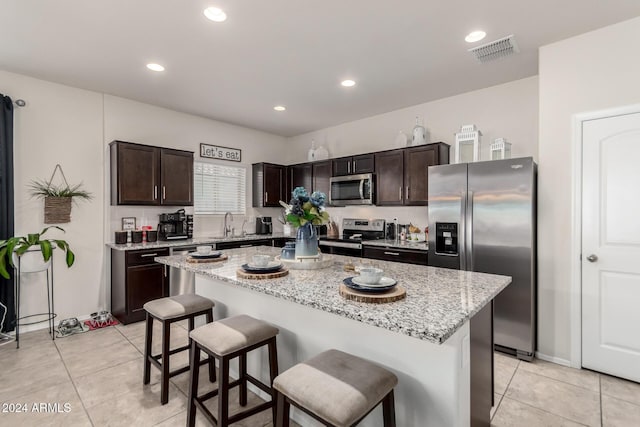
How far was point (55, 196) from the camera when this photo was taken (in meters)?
3.55

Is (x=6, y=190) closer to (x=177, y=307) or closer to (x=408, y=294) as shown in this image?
(x=177, y=307)

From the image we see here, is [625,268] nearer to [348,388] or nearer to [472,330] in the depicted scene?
[472,330]

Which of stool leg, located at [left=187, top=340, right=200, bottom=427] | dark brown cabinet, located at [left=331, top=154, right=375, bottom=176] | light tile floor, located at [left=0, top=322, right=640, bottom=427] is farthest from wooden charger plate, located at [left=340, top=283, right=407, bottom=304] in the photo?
dark brown cabinet, located at [left=331, top=154, right=375, bottom=176]

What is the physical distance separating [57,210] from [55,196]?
16 cm

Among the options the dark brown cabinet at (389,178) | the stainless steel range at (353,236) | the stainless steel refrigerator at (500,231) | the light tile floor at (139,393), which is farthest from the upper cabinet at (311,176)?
the light tile floor at (139,393)

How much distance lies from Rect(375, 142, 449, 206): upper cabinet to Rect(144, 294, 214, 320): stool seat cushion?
2.80 meters

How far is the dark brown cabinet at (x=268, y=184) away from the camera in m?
5.44

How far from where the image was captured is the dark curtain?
3205 millimetres

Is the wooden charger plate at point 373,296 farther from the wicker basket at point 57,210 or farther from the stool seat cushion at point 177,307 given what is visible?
the wicker basket at point 57,210

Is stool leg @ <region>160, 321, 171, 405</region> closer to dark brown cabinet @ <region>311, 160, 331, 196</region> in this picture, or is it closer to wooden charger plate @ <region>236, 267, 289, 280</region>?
wooden charger plate @ <region>236, 267, 289, 280</region>

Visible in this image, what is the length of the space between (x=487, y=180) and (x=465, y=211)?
0.36 metres

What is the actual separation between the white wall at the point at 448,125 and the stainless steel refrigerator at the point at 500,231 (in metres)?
0.92

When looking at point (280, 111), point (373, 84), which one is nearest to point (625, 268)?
point (373, 84)

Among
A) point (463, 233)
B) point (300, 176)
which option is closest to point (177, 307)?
point (463, 233)
